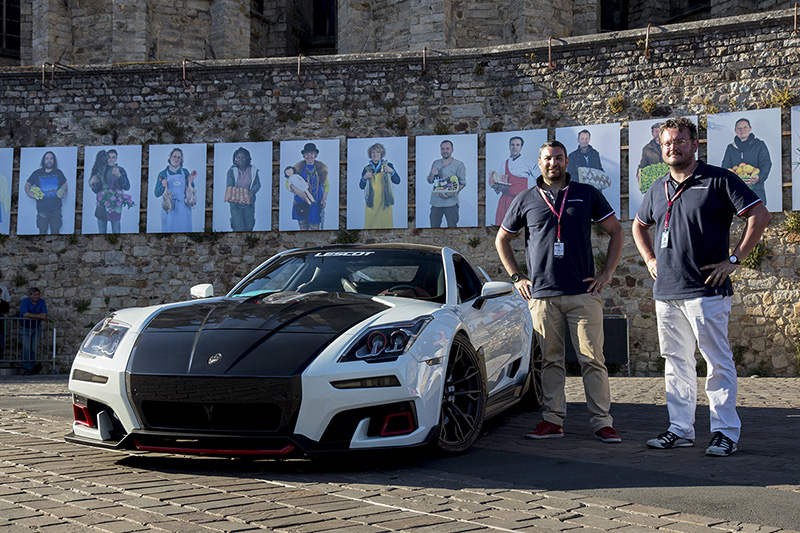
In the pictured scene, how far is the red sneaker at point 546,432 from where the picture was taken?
228 inches

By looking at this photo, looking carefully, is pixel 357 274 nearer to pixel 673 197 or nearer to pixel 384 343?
pixel 384 343

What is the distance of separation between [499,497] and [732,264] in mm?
2266

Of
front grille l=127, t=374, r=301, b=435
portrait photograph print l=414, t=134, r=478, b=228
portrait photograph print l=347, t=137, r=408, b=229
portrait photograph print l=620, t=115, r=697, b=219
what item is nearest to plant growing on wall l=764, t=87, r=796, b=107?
portrait photograph print l=620, t=115, r=697, b=219

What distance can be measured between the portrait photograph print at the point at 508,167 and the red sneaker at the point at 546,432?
890cm

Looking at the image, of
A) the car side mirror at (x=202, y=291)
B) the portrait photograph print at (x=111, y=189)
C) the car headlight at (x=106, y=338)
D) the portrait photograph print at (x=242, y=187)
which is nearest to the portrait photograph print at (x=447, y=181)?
the portrait photograph print at (x=242, y=187)

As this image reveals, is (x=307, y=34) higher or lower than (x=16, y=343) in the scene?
higher

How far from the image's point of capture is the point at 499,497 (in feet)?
12.8

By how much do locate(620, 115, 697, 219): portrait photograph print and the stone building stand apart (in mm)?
8626

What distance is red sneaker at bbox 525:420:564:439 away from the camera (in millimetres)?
5793

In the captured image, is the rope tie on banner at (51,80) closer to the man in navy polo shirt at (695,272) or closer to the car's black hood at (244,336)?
the car's black hood at (244,336)

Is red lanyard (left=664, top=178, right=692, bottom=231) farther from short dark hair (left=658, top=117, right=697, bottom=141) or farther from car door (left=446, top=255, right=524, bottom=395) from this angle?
car door (left=446, top=255, right=524, bottom=395)

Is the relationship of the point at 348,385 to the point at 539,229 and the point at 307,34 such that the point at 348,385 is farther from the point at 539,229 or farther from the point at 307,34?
the point at 307,34

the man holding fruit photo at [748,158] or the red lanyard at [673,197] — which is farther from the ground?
the man holding fruit photo at [748,158]

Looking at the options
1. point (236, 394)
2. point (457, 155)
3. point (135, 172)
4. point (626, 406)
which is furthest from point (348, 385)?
point (135, 172)
